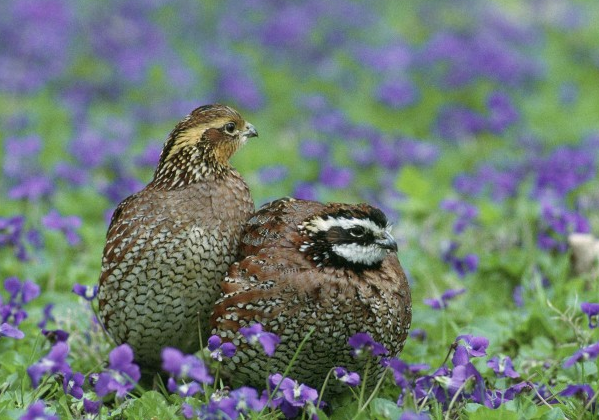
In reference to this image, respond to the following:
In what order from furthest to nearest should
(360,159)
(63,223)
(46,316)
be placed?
(360,159) < (63,223) < (46,316)

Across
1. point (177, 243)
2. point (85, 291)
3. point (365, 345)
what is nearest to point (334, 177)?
point (85, 291)

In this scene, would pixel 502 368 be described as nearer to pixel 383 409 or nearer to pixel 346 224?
pixel 383 409

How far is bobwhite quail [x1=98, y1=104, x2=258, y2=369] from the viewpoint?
5.16 m

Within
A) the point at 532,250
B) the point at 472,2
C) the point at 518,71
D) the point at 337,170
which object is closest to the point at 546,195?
the point at 532,250

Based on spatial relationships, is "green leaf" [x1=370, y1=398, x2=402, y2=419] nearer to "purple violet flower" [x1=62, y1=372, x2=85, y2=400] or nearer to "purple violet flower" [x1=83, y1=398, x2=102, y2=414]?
"purple violet flower" [x1=83, y1=398, x2=102, y2=414]

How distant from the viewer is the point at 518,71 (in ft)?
42.7

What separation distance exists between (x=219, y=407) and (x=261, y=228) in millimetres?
1319

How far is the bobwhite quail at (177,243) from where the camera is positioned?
5.16 meters

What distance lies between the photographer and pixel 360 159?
401 inches

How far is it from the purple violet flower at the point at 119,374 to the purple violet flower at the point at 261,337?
0.54m

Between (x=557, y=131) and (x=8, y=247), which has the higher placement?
Answer: (x=557, y=131)

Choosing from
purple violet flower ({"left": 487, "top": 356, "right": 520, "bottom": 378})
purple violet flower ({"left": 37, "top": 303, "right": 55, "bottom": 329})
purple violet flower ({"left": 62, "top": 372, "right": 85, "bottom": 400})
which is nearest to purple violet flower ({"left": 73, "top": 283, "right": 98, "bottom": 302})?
purple violet flower ({"left": 37, "top": 303, "right": 55, "bottom": 329})

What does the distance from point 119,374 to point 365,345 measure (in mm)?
1137

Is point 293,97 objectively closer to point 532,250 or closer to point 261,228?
point 532,250
